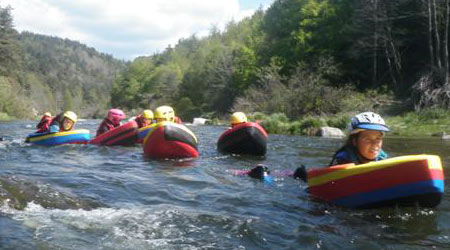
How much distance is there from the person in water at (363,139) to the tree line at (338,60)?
55.6 ft

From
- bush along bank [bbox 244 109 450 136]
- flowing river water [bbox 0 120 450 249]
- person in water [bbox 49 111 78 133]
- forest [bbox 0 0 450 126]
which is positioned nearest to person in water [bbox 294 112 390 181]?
flowing river water [bbox 0 120 450 249]

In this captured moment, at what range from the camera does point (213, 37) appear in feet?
283

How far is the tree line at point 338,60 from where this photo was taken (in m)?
25.8

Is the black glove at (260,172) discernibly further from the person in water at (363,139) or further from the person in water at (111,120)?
the person in water at (111,120)

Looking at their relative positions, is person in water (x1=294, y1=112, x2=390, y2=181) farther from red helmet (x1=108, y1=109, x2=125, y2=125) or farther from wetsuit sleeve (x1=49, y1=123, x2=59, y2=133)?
wetsuit sleeve (x1=49, y1=123, x2=59, y2=133)

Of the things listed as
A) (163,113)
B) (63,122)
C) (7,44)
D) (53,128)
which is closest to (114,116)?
(63,122)

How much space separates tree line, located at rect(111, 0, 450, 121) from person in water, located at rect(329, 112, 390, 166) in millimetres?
16958

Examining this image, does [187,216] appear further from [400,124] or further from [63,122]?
[400,124]

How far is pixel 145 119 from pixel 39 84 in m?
127

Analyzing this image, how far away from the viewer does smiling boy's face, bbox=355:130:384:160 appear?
5676mm

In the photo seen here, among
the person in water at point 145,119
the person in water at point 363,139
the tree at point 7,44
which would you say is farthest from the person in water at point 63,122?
the tree at point 7,44

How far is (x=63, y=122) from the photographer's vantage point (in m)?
13.8

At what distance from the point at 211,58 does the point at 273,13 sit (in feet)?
59.6

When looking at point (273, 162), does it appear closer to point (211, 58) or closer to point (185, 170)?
point (185, 170)
